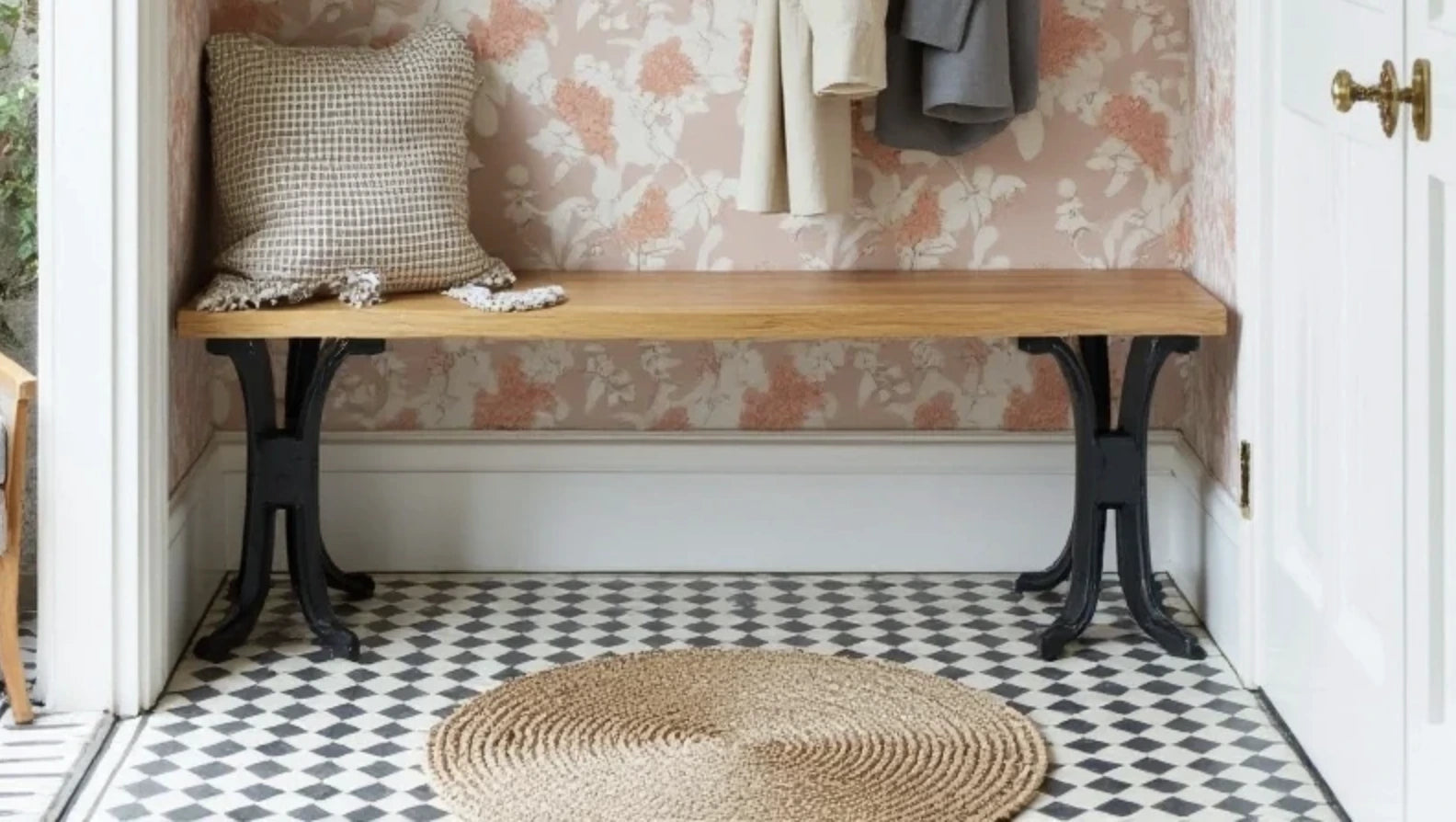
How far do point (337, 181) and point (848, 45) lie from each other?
0.89m

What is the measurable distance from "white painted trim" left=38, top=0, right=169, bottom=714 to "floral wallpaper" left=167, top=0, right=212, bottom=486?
6.4 inches

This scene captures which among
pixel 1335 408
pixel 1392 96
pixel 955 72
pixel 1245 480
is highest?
pixel 955 72

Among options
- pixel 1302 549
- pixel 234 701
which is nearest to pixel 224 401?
pixel 234 701

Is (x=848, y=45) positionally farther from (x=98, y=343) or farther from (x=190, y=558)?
(x=190, y=558)

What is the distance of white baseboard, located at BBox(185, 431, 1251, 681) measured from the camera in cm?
423

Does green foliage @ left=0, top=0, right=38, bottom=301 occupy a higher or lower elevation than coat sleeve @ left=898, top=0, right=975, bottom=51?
lower

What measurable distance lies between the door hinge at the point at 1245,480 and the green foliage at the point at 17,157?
212cm

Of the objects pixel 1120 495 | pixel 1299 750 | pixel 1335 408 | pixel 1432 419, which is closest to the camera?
pixel 1432 419

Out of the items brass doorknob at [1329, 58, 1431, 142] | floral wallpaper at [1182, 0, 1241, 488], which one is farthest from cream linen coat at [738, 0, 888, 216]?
brass doorknob at [1329, 58, 1431, 142]

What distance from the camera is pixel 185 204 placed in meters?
3.79

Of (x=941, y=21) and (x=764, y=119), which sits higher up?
(x=941, y=21)

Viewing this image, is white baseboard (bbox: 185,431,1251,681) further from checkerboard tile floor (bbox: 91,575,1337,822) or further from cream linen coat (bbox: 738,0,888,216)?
cream linen coat (bbox: 738,0,888,216)

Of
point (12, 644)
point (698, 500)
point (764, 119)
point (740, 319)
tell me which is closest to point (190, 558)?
point (12, 644)

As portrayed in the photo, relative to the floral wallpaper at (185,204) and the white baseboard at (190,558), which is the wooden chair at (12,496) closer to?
the white baseboard at (190,558)
